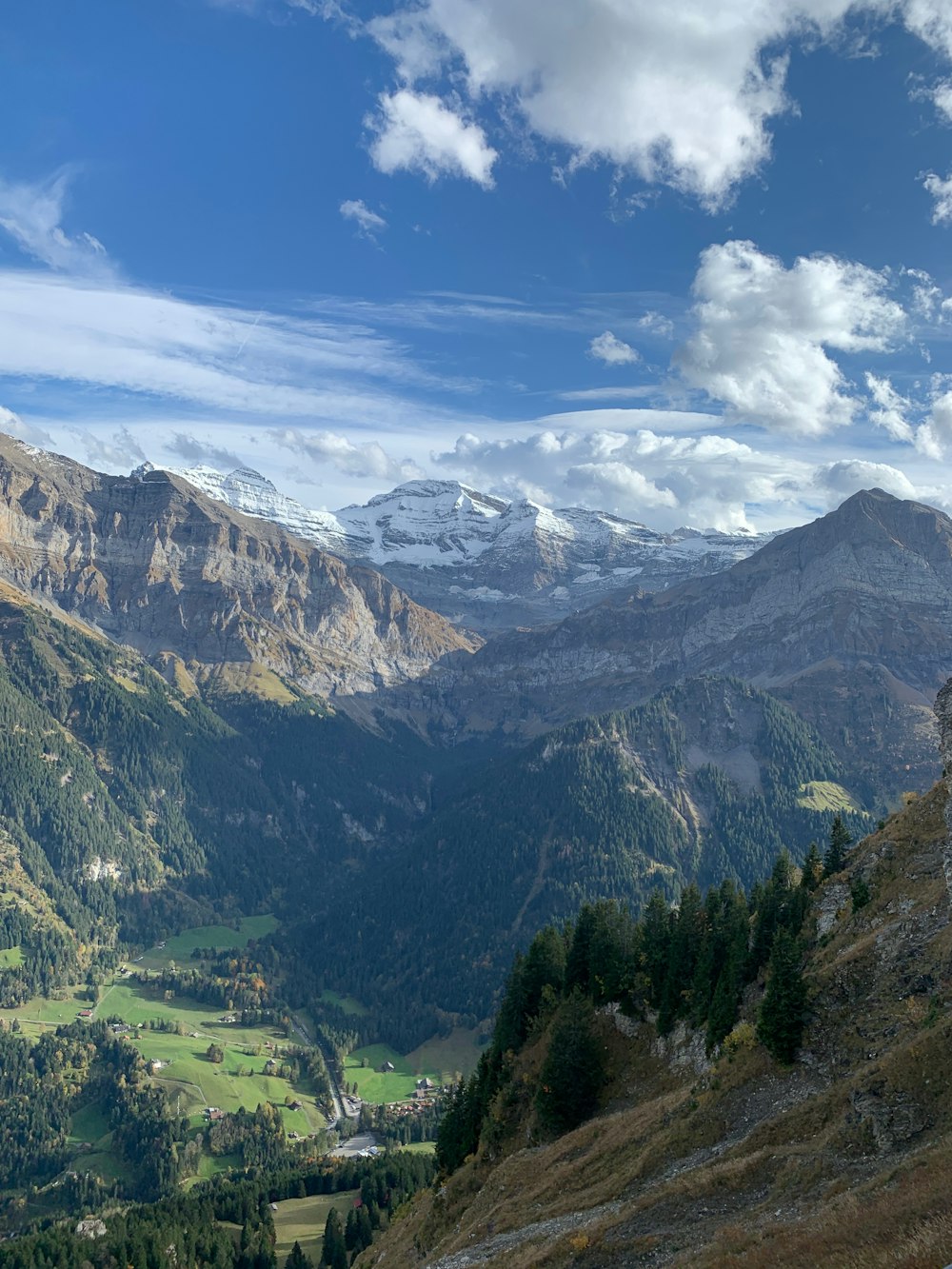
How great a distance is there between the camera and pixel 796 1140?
133 feet

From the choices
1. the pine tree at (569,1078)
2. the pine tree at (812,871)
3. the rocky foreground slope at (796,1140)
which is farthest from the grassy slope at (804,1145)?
the pine tree at (812,871)

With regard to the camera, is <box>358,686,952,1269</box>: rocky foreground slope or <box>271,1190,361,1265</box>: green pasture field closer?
<box>358,686,952,1269</box>: rocky foreground slope

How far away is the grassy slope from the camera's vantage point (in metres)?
28.6

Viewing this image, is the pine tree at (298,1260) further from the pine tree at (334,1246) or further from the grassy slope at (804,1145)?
the grassy slope at (804,1145)

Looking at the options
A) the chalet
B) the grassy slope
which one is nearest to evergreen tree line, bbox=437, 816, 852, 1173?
the grassy slope

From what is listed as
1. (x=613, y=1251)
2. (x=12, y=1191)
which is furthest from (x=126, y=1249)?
(x=613, y=1251)

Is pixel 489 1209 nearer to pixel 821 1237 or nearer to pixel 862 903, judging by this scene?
pixel 862 903

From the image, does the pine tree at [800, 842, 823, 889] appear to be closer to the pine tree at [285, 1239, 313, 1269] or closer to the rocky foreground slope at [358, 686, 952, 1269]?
the rocky foreground slope at [358, 686, 952, 1269]

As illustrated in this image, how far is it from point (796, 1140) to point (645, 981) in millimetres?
36356

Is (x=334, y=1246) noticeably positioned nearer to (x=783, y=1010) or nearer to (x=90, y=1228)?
(x=90, y=1228)

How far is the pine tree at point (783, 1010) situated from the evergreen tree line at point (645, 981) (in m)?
0.06

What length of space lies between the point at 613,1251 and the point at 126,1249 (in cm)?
12201

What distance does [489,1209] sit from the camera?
62531mm

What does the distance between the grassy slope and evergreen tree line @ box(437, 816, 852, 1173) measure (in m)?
2.59
